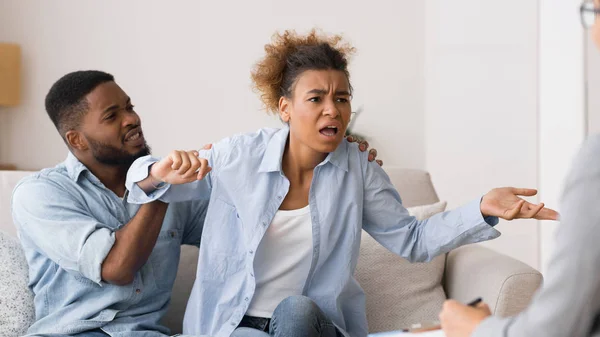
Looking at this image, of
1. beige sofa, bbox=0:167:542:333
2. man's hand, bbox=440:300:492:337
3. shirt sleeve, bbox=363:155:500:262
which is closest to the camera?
man's hand, bbox=440:300:492:337

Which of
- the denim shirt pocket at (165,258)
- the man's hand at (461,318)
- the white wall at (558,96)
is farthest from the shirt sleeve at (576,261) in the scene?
the white wall at (558,96)

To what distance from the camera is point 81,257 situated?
1.92 metres

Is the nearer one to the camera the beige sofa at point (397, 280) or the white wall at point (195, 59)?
the beige sofa at point (397, 280)

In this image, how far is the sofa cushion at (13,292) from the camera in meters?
1.98

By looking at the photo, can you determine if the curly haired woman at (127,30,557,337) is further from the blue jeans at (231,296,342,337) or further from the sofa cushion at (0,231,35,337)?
the sofa cushion at (0,231,35,337)

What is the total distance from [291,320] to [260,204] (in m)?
0.33

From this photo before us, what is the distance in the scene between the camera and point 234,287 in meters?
1.95

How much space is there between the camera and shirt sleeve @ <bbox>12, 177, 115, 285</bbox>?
192cm

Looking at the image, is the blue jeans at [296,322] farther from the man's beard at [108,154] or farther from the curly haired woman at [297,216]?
the man's beard at [108,154]

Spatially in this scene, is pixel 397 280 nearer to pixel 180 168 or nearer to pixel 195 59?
pixel 180 168

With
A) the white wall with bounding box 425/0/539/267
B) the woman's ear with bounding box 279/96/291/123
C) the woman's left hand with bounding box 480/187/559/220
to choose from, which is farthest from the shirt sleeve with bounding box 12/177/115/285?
the white wall with bounding box 425/0/539/267

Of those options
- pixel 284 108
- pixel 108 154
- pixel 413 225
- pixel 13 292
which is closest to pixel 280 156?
pixel 284 108

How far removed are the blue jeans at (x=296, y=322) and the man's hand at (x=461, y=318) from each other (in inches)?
29.7

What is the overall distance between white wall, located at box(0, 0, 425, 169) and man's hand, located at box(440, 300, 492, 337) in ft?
11.8
